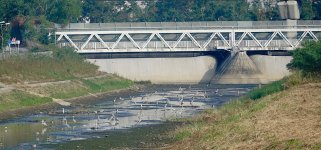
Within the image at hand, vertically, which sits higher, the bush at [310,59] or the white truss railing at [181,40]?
the bush at [310,59]

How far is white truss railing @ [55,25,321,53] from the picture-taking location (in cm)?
10488

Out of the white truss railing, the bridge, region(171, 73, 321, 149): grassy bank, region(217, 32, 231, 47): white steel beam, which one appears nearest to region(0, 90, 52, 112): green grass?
region(171, 73, 321, 149): grassy bank

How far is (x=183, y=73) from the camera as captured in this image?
10600 centimetres

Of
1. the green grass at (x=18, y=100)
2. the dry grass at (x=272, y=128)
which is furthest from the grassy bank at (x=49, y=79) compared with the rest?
the dry grass at (x=272, y=128)

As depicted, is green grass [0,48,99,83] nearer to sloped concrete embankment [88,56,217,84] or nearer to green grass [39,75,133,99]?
green grass [39,75,133,99]

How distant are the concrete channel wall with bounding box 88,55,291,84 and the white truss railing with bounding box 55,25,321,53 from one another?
1457mm

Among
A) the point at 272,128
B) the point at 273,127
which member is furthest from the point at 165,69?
the point at 272,128

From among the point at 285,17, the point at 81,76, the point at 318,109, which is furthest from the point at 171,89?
the point at 318,109

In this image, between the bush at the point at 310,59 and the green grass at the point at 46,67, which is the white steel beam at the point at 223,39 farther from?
the bush at the point at 310,59

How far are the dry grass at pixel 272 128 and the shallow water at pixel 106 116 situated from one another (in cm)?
671

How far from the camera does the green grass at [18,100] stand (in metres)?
64.8

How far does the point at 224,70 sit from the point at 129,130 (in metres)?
52.9

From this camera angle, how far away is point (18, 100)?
67438 mm

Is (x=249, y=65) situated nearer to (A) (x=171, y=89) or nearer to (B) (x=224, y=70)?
(B) (x=224, y=70)
